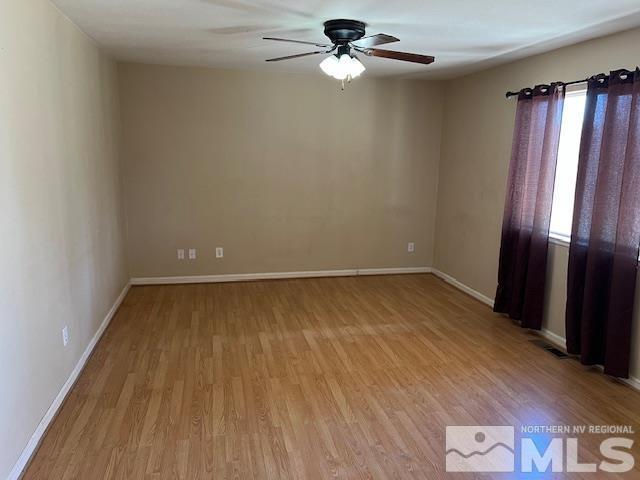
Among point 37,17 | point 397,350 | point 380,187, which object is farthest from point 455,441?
point 380,187

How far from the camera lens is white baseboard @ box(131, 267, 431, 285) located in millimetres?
5191

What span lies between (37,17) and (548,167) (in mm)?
3645

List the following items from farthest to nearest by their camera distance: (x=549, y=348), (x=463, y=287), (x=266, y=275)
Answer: (x=266, y=275) → (x=463, y=287) → (x=549, y=348)

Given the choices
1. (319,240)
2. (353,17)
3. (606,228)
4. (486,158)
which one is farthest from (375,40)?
(319,240)

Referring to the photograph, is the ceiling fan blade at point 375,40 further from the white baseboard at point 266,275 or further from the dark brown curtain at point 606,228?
the white baseboard at point 266,275

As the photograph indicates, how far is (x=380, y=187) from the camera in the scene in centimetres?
562

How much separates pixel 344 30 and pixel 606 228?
7.29 feet

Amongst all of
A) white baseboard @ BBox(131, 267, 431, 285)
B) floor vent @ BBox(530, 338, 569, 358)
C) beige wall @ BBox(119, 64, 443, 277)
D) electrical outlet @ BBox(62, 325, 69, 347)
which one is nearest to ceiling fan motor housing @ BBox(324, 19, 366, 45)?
beige wall @ BBox(119, 64, 443, 277)

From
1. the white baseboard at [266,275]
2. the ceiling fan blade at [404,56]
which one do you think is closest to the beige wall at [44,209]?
the white baseboard at [266,275]

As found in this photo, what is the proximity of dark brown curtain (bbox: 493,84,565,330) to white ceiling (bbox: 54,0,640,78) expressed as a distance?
48cm

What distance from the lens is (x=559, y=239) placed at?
372 cm

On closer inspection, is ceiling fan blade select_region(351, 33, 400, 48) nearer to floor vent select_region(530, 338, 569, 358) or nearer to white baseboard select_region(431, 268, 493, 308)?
floor vent select_region(530, 338, 569, 358)

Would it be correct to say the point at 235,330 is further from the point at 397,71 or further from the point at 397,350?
the point at 397,71

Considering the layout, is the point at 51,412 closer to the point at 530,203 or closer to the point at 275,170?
the point at 275,170
